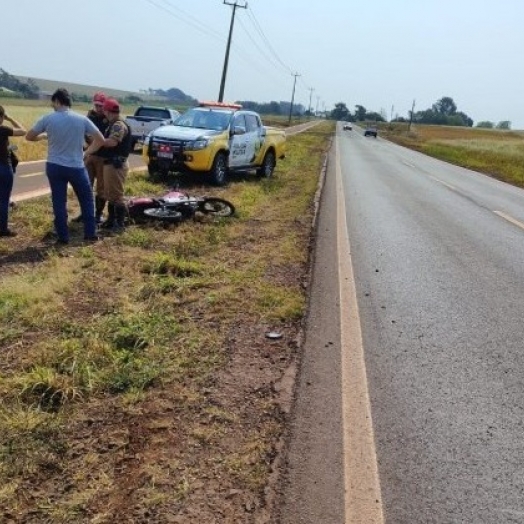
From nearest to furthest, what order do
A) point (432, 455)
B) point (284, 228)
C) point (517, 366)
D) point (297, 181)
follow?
point (432, 455) < point (517, 366) < point (284, 228) < point (297, 181)

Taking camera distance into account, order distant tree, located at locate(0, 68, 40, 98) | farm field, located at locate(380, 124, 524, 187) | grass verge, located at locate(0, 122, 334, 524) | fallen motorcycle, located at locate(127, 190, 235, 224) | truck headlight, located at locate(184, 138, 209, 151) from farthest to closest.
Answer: distant tree, located at locate(0, 68, 40, 98) → farm field, located at locate(380, 124, 524, 187) → truck headlight, located at locate(184, 138, 209, 151) → fallen motorcycle, located at locate(127, 190, 235, 224) → grass verge, located at locate(0, 122, 334, 524)

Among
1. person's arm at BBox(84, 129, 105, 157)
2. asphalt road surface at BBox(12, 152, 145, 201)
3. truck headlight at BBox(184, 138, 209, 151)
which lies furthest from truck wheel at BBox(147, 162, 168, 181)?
person's arm at BBox(84, 129, 105, 157)

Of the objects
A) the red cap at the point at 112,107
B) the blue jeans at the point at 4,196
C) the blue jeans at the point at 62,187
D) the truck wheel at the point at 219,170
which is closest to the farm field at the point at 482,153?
the truck wheel at the point at 219,170

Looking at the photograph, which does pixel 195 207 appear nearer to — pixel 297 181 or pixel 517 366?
pixel 517 366

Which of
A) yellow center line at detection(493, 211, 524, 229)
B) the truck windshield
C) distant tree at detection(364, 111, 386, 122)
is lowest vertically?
yellow center line at detection(493, 211, 524, 229)

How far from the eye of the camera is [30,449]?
2.74 meters

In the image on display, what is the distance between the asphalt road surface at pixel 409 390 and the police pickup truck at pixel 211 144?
5.20 meters

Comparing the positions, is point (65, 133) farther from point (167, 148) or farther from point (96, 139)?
point (167, 148)

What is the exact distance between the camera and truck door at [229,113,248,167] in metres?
13.5

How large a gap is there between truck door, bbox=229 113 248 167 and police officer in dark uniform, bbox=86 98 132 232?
584 cm

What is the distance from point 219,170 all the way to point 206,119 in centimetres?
148

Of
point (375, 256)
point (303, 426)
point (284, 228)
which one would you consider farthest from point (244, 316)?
point (284, 228)

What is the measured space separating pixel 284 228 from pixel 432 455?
6107 mm

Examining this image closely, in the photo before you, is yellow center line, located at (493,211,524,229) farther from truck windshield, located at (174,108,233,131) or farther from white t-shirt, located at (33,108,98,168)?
white t-shirt, located at (33,108,98,168)
